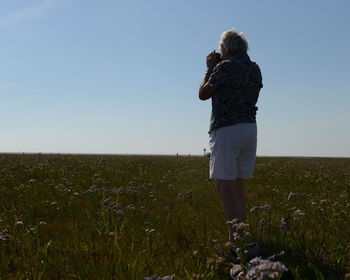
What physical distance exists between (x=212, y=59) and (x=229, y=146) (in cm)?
140

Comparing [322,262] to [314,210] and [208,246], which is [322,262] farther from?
[314,210]

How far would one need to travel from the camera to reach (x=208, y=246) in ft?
17.4

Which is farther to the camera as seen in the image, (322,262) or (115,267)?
(322,262)

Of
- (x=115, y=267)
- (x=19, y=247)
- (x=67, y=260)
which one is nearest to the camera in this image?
(x=115, y=267)

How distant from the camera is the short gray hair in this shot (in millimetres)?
5617

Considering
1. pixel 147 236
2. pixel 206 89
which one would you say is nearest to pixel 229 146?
pixel 206 89

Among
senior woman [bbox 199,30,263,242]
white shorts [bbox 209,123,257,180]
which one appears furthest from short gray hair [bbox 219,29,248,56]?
white shorts [bbox 209,123,257,180]

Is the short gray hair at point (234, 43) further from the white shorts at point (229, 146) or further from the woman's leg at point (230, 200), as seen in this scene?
the woman's leg at point (230, 200)

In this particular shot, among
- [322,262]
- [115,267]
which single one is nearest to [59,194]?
[115,267]

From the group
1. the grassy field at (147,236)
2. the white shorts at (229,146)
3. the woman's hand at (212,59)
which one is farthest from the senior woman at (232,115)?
the grassy field at (147,236)

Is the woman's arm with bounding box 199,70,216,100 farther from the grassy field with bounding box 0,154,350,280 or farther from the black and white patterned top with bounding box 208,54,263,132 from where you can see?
the grassy field with bounding box 0,154,350,280

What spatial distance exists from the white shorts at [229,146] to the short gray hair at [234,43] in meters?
1.09

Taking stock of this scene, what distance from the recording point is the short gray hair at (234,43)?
18.4 ft

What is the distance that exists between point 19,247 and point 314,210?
576 cm
